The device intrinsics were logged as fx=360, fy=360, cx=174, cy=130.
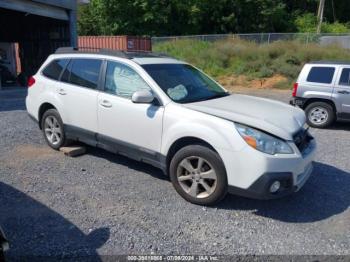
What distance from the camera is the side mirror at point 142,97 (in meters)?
4.50

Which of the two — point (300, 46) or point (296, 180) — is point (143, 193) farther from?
point (300, 46)

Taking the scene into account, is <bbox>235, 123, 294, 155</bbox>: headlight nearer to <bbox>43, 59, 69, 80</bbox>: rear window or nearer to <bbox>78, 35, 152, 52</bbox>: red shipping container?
<bbox>43, 59, 69, 80</bbox>: rear window

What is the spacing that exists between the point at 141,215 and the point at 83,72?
2.64 metres

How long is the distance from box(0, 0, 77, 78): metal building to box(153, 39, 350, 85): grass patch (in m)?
8.77

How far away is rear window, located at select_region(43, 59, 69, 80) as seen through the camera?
6.04 metres

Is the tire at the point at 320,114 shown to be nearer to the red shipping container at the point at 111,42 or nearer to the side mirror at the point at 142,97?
the side mirror at the point at 142,97

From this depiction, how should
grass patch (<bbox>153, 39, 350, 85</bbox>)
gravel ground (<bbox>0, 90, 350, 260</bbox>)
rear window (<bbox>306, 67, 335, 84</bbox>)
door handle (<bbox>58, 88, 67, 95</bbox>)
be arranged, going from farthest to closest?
grass patch (<bbox>153, 39, 350, 85</bbox>)
rear window (<bbox>306, 67, 335, 84</bbox>)
door handle (<bbox>58, 88, 67, 95</bbox>)
gravel ground (<bbox>0, 90, 350, 260</bbox>)

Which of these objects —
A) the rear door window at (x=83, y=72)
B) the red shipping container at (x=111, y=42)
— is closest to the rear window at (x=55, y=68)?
the rear door window at (x=83, y=72)

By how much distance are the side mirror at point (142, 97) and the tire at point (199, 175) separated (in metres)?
0.77

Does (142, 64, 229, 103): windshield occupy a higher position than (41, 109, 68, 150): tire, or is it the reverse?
(142, 64, 229, 103): windshield

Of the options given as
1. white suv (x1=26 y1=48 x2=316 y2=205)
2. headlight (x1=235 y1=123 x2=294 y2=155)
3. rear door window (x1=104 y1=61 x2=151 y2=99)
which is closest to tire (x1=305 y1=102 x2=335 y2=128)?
white suv (x1=26 y1=48 x2=316 y2=205)

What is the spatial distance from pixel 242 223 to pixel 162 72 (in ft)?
7.65

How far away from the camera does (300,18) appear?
4006 cm

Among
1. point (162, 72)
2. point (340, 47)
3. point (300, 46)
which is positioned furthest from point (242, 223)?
point (340, 47)
